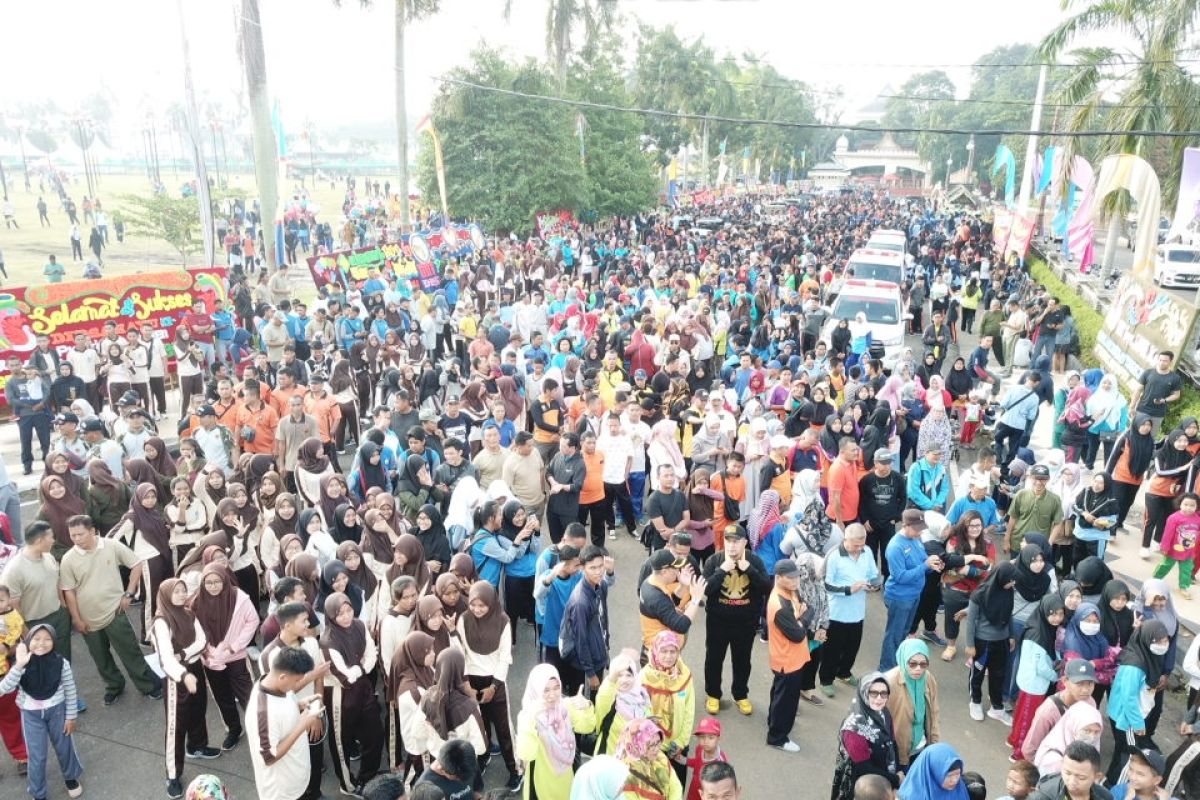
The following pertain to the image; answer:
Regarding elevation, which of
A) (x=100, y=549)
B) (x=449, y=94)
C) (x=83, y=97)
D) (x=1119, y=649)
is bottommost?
(x=1119, y=649)

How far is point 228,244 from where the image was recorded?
23.9 meters

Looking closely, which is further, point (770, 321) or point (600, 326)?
point (770, 321)

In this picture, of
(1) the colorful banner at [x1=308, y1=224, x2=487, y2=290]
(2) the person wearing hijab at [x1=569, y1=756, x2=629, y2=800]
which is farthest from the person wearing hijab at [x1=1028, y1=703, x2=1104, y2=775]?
(1) the colorful banner at [x1=308, y1=224, x2=487, y2=290]

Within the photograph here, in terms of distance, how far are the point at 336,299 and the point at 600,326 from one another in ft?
16.4

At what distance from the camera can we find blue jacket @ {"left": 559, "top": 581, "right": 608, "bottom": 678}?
17.2ft

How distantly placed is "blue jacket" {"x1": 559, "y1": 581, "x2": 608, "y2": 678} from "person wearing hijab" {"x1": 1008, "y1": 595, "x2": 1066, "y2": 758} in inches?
108

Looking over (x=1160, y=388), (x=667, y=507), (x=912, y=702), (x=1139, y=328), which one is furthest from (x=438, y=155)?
(x=912, y=702)

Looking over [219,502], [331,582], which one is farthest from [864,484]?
[219,502]

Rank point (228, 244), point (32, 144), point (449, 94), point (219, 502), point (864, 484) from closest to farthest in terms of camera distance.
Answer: point (219, 502)
point (864, 484)
point (228, 244)
point (449, 94)
point (32, 144)

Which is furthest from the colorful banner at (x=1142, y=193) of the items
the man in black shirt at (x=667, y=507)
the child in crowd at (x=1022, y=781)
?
the child in crowd at (x=1022, y=781)

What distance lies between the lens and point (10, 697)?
517 cm

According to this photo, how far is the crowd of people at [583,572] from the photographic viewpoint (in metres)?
4.47

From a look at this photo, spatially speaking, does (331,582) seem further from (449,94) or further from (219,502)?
(449,94)

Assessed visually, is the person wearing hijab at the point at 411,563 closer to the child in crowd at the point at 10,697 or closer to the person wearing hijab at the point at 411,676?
the person wearing hijab at the point at 411,676
